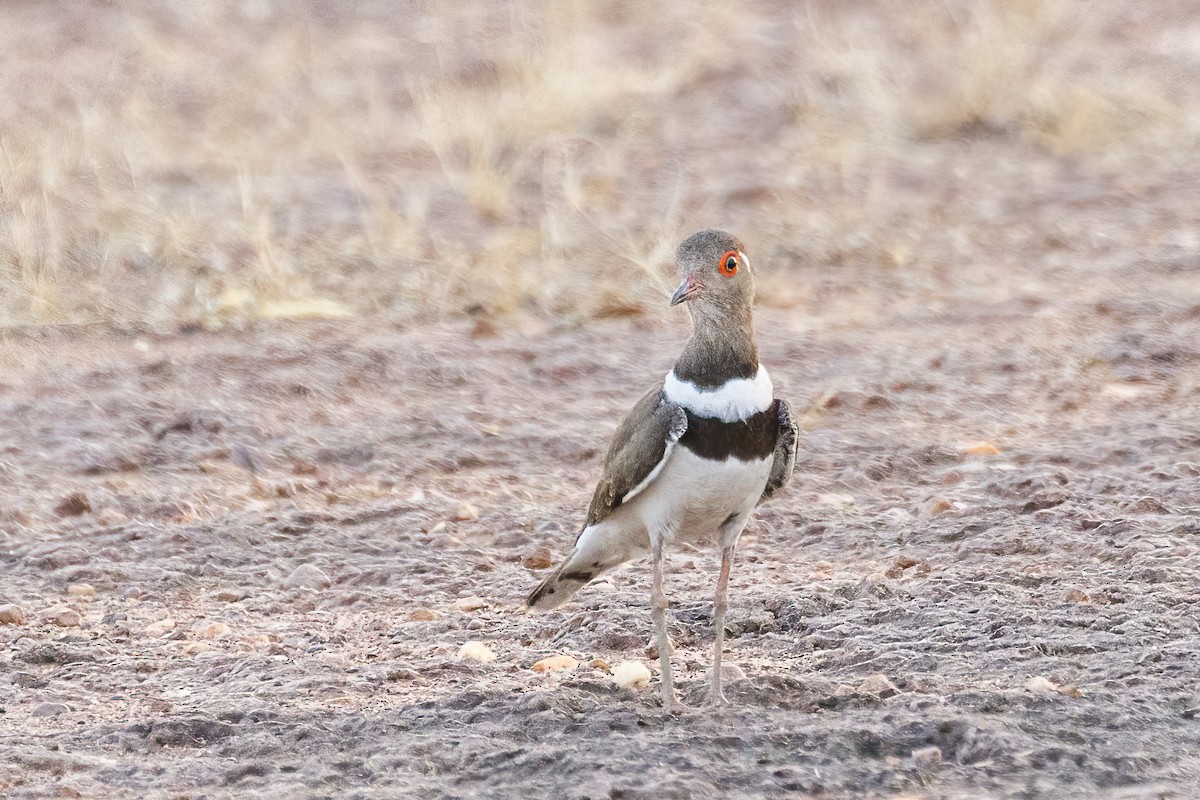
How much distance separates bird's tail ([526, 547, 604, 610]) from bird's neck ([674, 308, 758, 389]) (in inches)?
25.4

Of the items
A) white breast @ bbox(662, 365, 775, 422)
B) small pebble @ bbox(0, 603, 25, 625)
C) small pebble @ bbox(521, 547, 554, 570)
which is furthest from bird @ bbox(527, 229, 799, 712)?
small pebble @ bbox(0, 603, 25, 625)

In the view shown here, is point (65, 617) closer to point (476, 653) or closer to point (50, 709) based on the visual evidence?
point (50, 709)

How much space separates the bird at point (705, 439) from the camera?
3.96 metres

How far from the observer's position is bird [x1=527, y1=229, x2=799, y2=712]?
13.0ft

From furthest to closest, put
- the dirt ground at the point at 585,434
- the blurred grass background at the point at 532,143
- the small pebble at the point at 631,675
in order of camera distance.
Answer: the blurred grass background at the point at 532,143 → the small pebble at the point at 631,675 → the dirt ground at the point at 585,434

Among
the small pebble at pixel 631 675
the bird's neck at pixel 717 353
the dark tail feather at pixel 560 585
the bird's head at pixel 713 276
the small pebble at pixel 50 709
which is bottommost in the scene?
the small pebble at pixel 50 709

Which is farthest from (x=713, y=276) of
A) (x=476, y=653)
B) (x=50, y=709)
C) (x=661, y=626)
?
(x=50, y=709)

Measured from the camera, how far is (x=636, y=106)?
1175 centimetres

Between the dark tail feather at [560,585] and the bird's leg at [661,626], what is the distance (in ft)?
0.94

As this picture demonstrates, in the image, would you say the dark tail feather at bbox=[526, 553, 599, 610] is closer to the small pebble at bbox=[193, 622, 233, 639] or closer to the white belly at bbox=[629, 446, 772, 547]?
the white belly at bbox=[629, 446, 772, 547]

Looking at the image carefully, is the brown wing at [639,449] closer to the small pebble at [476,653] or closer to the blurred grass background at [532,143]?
the small pebble at [476,653]

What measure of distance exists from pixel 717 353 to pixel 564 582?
837 mm

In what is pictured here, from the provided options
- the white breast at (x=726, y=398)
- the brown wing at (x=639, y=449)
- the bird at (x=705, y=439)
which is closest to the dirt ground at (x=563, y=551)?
the bird at (x=705, y=439)

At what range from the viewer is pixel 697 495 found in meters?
4.00
